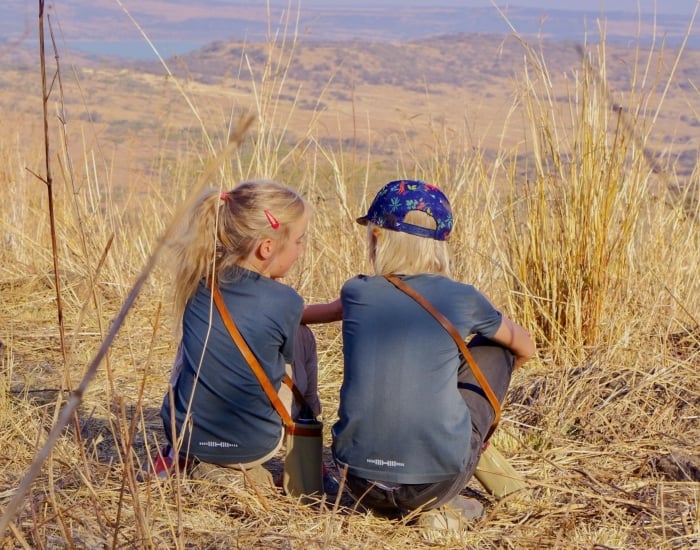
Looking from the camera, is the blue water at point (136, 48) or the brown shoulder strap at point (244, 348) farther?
the blue water at point (136, 48)

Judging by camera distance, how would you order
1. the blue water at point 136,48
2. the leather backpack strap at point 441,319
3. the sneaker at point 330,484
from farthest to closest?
1. the blue water at point 136,48
2. the sneaker at point 330,484
3. the leather backpack strap at point 441,319

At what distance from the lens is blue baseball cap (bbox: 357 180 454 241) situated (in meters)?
2.18

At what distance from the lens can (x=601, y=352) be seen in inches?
130

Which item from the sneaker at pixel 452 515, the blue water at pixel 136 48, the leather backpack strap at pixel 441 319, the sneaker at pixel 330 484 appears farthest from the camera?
the blue water at pixel 136 48

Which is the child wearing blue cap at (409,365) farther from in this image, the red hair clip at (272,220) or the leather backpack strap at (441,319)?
the red hair clip at (272,220)

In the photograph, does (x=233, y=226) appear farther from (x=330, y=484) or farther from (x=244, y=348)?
(x=330, y=484)

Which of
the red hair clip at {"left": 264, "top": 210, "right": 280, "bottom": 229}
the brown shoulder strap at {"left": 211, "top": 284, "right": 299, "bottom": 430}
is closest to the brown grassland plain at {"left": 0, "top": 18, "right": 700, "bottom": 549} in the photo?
the brown shoulder strap at {"left": 211, "top": 284, "right": 299, "bottom": 430}

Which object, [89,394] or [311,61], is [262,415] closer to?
[89,394]

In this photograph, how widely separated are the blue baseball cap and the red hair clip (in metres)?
0.26

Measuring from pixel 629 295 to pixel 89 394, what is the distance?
75.8 inches

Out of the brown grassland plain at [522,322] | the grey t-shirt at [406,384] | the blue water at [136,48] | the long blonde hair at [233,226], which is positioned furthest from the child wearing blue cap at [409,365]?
the blue water at [136,48]

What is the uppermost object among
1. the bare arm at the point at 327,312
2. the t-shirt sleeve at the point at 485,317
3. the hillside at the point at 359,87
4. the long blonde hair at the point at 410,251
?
the long blonde hair at the point at 410,251

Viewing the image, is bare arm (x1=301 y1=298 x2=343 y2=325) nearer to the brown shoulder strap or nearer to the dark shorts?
the brown shoulder strap

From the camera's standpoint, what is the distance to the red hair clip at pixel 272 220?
233 cm
